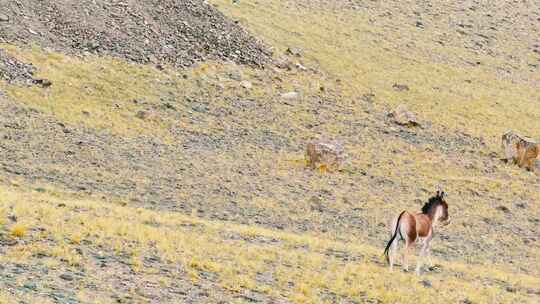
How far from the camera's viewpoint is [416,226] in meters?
20.3

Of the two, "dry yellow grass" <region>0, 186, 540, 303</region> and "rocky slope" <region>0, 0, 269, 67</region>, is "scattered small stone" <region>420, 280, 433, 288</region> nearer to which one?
"dry yellow grass" <region>0, 186, 540, 303</region>

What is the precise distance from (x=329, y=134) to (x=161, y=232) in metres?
24.1

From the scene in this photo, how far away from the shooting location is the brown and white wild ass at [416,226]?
19906mm

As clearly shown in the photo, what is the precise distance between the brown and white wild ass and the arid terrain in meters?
0.65

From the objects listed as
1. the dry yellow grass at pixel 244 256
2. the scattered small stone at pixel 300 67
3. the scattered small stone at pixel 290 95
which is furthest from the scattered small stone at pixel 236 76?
the dry yellow grass at pixel 244 256

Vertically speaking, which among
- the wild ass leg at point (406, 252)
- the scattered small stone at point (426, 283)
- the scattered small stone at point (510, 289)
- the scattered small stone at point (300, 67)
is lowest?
the scattered small stone at point (426, 283)

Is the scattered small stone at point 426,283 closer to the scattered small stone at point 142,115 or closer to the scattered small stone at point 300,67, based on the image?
the scattered small stone at point 142,115

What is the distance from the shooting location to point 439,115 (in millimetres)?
52188

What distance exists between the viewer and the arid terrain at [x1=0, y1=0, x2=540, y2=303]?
60.0 feet

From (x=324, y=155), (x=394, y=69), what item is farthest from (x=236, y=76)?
(x=394, y=69)

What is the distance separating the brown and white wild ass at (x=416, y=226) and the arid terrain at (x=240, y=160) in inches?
25.4

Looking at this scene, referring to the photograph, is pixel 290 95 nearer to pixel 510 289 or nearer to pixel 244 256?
pixel 510 289

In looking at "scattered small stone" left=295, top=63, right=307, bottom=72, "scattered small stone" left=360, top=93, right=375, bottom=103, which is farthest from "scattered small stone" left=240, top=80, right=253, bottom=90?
"scattered small stone" left=360, top=93, right=375, bottom=103

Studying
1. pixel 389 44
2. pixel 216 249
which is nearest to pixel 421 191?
pixel 216 249
